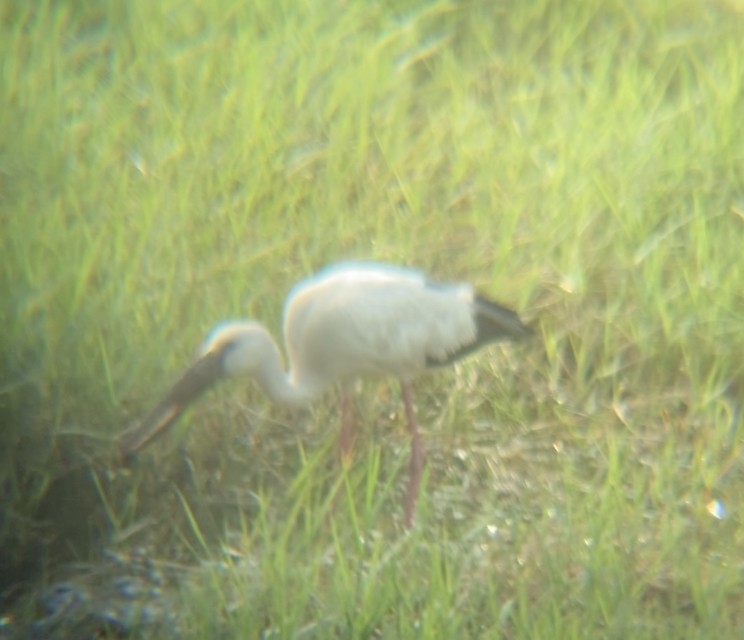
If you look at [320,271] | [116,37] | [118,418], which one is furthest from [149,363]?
[116,37]

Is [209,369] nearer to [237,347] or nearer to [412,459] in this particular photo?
[237,347]

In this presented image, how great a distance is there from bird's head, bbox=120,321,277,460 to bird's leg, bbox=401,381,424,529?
433 millimetres

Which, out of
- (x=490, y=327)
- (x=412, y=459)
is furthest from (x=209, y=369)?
(x=490, y=327)

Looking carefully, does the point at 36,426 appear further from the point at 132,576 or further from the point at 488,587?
the point at 488,587

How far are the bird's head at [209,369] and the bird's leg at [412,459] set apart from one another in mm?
433

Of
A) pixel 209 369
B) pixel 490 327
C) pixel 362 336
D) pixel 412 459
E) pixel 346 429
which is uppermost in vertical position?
pixel 209 369

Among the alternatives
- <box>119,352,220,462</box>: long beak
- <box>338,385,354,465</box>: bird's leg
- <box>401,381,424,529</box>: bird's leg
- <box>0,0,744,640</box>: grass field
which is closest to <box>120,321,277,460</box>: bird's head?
<box>119,352,220,462</box>: long beak

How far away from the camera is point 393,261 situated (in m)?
4.80

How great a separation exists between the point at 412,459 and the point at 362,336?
35cm

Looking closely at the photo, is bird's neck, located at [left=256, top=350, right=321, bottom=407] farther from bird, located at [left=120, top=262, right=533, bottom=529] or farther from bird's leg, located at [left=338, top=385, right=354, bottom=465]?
bird's leg, located at [left=338, top=385, right=354, bottom=465]

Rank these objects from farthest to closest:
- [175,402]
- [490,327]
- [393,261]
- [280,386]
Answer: [393,261]
[490,327]
[280,386]
[175,402]

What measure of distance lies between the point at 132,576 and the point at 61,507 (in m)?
0.28

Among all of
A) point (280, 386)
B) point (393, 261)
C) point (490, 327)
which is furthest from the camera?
point (393, 261)

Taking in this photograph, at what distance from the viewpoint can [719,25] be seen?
6.21 meters
